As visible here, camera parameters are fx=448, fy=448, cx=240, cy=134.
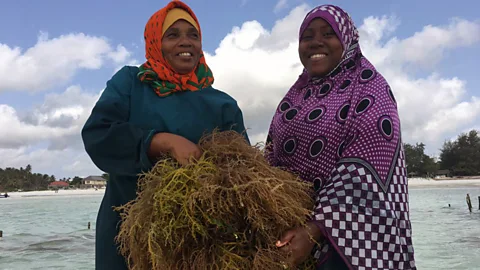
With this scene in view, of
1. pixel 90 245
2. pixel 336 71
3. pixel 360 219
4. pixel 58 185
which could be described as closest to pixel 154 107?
pixel 336 71

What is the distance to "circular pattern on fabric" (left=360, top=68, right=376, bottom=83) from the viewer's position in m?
2.13

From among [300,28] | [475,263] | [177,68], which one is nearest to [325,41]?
[300,28]

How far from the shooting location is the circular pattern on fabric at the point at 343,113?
2082 mm

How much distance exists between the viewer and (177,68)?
2.20 m

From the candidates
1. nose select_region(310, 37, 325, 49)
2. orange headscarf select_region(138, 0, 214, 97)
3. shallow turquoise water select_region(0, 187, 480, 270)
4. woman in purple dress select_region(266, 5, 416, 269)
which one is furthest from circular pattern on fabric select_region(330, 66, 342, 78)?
shallow turquoise water select_region(0, 187, 480, 270)

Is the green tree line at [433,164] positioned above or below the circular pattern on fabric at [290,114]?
above

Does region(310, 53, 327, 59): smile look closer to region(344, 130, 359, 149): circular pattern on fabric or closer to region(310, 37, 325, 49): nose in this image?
region(310, 37, 325, 49): nose

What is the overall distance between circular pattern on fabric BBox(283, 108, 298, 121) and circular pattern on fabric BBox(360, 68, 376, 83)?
0.41 m

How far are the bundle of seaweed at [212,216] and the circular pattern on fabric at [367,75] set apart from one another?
75 cm

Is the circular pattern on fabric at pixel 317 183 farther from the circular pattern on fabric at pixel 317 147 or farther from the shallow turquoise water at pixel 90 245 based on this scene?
the shallow turquoise water at pixel 90 245

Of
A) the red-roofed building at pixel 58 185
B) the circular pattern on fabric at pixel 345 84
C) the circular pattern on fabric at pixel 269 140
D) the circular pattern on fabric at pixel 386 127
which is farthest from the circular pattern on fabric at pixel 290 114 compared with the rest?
the red-roofed building at pixel 58 185

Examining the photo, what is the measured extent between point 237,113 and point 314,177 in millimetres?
516

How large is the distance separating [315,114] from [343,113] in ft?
0.61

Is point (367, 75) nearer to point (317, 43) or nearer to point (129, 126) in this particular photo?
point (317, 43)
